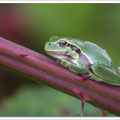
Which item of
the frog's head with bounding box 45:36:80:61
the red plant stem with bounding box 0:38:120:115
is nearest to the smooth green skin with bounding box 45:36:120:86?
the frog's head with bounding box 45:36:80:61

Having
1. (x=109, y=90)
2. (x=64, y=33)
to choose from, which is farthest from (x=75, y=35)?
(x=109, y=90)

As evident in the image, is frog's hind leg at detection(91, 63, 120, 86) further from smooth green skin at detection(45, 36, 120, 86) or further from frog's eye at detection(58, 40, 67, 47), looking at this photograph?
frog's eye at detection(58, 40, 67, 47)

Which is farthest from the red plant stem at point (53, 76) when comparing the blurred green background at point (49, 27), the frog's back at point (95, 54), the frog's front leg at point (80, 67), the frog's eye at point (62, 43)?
the blurred green background at point (49, 27)

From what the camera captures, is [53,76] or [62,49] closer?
[53,76]

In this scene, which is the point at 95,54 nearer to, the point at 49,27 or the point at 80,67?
the point at 80,67

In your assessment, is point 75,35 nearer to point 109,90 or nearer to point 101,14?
point 101,14

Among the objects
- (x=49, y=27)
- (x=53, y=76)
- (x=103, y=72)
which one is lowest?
(x=49, y=27)

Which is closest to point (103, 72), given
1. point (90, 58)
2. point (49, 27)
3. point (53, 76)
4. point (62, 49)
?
point (90, 58)
